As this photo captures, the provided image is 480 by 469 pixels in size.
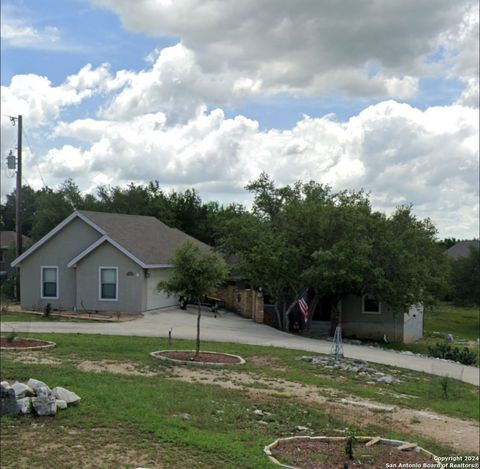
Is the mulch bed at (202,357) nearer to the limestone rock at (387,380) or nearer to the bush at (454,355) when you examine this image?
the limestone rock at (387,380)

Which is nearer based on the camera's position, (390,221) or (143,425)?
(143,425)

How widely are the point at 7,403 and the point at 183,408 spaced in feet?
8.97

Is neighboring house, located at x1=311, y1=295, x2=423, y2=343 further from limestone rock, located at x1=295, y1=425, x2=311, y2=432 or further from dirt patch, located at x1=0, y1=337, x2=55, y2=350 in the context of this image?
limestone rock, located at x1=295, y1=425, x2=311, y2=432

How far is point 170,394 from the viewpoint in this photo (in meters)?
11.1

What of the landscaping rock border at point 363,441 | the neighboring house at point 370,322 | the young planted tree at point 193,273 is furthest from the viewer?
the neighboring house at point 370,322

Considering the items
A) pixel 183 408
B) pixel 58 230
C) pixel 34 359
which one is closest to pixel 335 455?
pixel 183 408

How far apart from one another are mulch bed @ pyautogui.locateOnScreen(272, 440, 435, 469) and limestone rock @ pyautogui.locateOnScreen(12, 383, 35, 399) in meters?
3.99

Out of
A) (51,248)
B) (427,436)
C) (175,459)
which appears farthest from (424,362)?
(51,248)

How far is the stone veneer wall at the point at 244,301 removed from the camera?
30031 millimetres

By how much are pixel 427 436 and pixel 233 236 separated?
21.7 meters

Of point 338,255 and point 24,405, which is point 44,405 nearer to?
point 24,405

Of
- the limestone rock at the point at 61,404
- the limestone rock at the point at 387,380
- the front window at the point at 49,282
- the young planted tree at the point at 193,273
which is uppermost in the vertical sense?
the young planted tree at the point at 193,273

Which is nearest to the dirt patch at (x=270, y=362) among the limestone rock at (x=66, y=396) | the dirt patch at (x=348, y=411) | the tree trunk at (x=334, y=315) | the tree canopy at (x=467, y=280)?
the dirt patch at (x=348, y=411)

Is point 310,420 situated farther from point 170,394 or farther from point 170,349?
point 170,349
